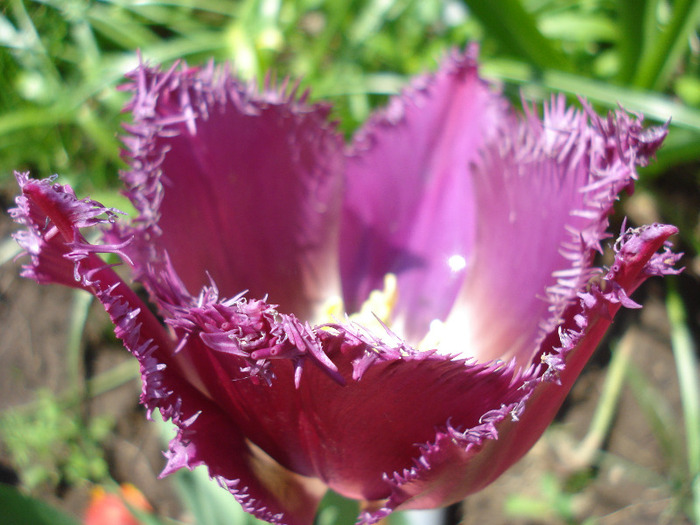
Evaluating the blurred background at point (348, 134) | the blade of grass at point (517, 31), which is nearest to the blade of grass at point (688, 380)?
the blurred background at point (348, 134)

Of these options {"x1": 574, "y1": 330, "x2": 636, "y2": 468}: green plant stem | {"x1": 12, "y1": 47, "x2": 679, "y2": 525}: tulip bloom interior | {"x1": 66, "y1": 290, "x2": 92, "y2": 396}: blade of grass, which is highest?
{"x1": 12, "y1": 47, "x2": 679, "y2": 525}: tulip bloom interior

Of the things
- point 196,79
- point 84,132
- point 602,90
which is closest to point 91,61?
point 84,132

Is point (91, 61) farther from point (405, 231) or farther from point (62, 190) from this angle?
point (62, 190)

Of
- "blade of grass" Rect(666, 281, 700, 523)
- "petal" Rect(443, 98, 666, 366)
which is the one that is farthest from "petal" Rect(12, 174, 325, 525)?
"blade of grass" Rect(666, 281, 700, 523)

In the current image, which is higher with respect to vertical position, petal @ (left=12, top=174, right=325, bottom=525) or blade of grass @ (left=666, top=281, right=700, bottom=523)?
petal @ (left=12, top=174, right=325, bottom=525)

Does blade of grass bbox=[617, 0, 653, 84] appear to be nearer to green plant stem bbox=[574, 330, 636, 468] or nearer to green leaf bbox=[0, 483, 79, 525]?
green plant stem bbox=[574, 330, 636, 468]

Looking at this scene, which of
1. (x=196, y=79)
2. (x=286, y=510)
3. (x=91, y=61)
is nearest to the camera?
(x=286, y=510)

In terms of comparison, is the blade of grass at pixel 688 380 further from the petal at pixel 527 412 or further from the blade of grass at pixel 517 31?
the petal at pixel 527 412
